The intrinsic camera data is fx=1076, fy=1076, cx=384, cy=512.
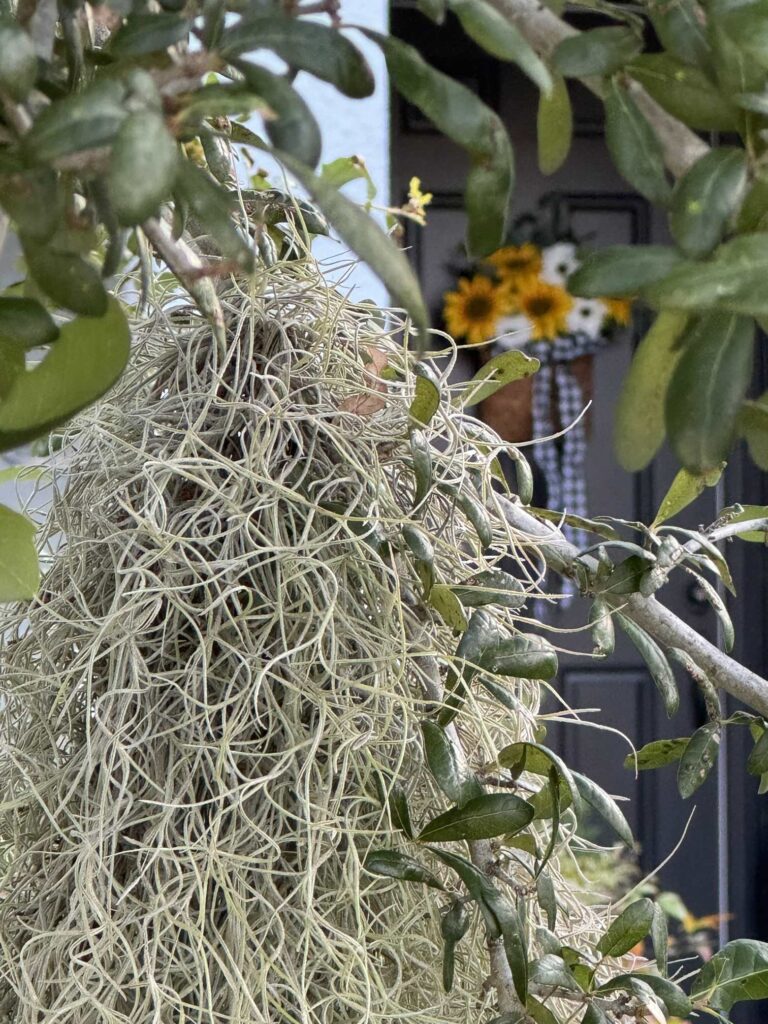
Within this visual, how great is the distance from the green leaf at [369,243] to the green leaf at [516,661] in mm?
264

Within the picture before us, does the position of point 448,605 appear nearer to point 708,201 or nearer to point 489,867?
point 489,867

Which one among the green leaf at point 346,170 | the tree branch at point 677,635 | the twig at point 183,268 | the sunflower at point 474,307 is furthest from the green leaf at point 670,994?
the sunflower at point 474,307

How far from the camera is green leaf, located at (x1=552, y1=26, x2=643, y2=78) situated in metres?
0.27

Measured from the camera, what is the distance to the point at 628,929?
0.50 metres

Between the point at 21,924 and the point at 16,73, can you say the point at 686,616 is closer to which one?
the point at 21,924

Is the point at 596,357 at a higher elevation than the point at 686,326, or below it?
below

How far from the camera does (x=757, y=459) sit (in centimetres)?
32

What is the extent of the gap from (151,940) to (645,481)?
162cm

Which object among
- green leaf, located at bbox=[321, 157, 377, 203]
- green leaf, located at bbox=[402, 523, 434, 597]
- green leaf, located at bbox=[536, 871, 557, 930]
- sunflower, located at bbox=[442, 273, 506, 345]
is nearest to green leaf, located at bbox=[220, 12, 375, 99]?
green leaf, located at bbox=[402, 523, 434, 597]

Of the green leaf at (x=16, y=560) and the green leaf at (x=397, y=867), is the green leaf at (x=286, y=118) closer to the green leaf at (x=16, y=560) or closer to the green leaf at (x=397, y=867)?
the green leaf at (x=16, y=560)

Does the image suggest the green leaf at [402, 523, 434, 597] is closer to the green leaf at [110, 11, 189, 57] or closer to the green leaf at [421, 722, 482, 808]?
the green leaf at [421, 722, 482, 808]

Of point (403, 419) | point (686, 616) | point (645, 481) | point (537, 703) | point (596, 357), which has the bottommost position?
point (686, 616)

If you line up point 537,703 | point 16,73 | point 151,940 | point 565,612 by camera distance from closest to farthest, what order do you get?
point 16,73
point 151,940
point 537,703
point 565,612

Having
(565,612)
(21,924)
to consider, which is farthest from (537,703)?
(565,612)
